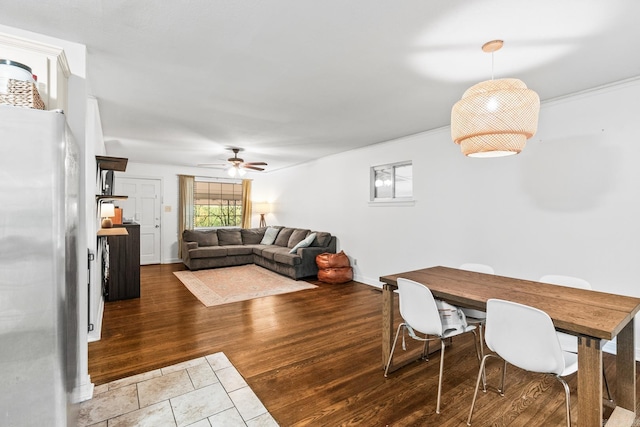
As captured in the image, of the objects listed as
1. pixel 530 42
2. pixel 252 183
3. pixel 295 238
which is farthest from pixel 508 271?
pixel 252 183

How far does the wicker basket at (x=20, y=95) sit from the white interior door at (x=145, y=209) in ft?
20.0

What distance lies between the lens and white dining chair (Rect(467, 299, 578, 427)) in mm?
1538

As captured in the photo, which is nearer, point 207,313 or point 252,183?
point 207,313

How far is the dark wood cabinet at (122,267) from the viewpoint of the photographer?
4.18 m

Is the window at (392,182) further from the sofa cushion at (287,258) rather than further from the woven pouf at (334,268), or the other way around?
the sofa cushion at (287,258)

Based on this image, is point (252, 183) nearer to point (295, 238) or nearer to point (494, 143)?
point (295, 238)

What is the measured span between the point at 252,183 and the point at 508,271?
6.81 m

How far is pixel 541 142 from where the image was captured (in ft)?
10.3

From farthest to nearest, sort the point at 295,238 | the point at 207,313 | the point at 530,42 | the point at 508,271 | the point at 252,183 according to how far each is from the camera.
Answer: the point at 252,183
the point at 295,238
the point at 207,313
the point at 508,271
the point at 530,42

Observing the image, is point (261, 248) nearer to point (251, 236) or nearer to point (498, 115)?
point (251, 236)

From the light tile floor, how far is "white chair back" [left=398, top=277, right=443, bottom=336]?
1.17 m

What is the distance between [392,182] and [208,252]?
4053 mm

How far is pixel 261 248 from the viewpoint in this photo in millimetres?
6785

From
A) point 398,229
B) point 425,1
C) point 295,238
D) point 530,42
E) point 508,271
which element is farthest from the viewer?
point 295,238
